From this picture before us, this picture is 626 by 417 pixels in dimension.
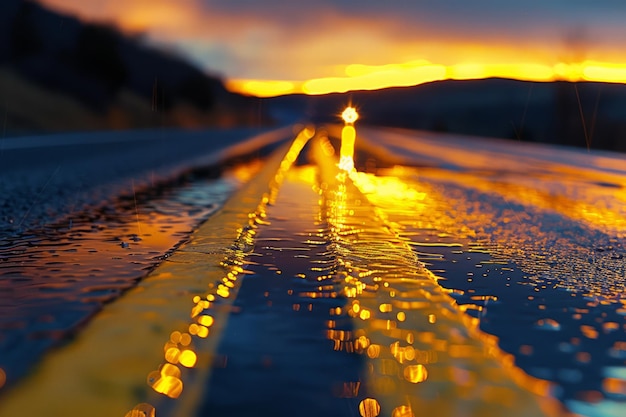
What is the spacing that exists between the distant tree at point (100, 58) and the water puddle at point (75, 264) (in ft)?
204

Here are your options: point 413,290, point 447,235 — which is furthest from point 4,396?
point 447,235

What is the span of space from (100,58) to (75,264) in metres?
69.9

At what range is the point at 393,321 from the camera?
6750 mm

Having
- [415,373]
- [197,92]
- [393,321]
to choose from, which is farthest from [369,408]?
[197,92]

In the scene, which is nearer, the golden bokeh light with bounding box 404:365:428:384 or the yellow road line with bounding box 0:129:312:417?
the yellow road line with bounding box 0:129:312:417

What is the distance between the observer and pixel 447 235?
40.1 ft

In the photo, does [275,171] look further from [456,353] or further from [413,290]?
[456,353]

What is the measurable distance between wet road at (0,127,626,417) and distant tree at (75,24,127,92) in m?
64.7

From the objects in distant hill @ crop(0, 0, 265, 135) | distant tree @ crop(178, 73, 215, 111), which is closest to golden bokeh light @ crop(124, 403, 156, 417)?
distant hill @ crop(0, 0, 265, 135)

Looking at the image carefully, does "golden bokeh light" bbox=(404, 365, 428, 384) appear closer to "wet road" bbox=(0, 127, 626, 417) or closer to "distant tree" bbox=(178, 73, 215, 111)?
"wet road" bbox=(0, 127, 626, 417)

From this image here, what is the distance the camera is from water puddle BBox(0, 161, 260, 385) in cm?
619

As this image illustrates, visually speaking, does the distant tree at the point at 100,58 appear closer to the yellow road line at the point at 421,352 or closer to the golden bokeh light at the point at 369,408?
the yellow road line at the point at 421,352

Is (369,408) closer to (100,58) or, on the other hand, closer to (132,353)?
(132,353)

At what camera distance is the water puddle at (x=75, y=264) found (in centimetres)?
619
